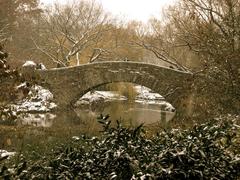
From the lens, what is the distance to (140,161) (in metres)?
3.55

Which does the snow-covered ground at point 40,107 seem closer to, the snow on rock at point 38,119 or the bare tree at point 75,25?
the snow on rock at point 38,119

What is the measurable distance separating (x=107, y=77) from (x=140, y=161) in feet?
60.0

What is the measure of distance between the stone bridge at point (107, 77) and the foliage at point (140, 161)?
14.7 meters

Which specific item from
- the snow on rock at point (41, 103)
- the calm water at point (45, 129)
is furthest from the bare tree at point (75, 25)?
the calm water at point (45, 129)

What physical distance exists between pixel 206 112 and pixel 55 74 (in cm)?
1238

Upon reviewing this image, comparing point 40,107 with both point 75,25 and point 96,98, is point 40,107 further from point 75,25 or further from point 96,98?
point 75,25

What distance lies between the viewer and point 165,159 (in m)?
3.45

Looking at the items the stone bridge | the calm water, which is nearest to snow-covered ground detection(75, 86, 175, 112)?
the stone bridge

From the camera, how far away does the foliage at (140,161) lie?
3.29 metres

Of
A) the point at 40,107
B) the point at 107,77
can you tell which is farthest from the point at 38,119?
the point at 107,77

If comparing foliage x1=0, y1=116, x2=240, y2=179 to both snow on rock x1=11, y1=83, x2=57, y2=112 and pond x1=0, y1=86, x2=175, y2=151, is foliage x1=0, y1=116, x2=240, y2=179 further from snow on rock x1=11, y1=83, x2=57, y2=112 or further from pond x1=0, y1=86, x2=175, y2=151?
snow on rock x1=11, y1=83, x2=57, y2=112

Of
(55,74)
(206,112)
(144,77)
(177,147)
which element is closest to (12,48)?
(55,74)

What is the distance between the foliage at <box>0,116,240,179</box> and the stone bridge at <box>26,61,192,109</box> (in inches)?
580

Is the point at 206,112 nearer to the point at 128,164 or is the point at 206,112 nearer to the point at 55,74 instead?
the point at 128,164
